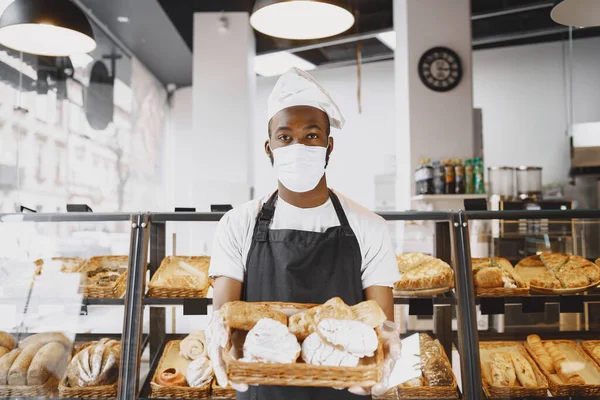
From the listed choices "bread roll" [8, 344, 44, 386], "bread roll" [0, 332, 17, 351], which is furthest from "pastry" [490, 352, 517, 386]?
"bread roll" [0, 332, 17, 351]

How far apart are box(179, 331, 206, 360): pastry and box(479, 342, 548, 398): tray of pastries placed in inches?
51.8

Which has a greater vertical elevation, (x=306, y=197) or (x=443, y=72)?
(x=443, y=72)

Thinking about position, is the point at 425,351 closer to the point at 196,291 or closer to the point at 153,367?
the point at 196,291

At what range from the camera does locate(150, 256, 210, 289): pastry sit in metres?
2.29

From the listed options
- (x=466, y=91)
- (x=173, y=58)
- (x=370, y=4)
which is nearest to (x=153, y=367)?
(x=466, y=91)

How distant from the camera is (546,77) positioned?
7.21 m

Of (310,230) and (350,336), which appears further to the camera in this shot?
(310,230)

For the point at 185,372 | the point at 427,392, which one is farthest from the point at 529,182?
the point at 185,372

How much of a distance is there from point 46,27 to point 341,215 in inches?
78.6

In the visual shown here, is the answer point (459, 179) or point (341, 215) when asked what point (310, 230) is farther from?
point (459, 179)

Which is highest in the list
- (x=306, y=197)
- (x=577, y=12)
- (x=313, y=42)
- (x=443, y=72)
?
(x=313, y=42)

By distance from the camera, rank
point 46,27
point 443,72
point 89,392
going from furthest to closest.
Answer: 1. point 443,72
2. point 46,27
3. point 89,392

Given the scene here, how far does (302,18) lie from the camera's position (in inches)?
97.5

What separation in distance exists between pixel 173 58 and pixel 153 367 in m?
5.87
